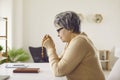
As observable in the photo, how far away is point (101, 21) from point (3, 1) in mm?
2356

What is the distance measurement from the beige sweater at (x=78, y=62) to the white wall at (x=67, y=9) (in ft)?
14.5

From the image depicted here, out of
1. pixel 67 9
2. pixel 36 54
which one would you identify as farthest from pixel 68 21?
pixel 67 9

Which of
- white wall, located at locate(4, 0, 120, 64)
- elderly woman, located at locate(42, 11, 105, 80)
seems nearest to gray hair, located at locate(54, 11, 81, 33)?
elderly woman, located at locate(42, 11, 105, 80)

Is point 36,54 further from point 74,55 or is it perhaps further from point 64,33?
point 74,55

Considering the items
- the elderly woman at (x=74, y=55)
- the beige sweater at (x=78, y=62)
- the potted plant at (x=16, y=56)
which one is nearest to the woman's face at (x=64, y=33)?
the elderly woman at (x=74, y=55)

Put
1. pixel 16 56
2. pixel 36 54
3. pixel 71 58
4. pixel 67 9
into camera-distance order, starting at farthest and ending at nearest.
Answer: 1. pixel 67 9
2. pixel 36 54
3. pixel 16 56
4. pixel 71 58

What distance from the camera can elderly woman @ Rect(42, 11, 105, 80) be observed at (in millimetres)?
1588

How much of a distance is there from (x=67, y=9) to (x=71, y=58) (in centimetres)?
459

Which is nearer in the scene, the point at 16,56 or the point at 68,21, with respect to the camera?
the point at 68,21

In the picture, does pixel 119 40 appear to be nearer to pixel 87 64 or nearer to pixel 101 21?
pixel 101 21

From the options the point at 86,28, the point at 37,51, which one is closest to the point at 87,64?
the point at 37,51

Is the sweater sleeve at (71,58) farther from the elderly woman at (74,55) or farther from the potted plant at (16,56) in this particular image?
the potted plant at (16,56)

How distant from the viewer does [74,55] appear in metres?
1.58

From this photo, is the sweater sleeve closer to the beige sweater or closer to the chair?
the beige sweater
